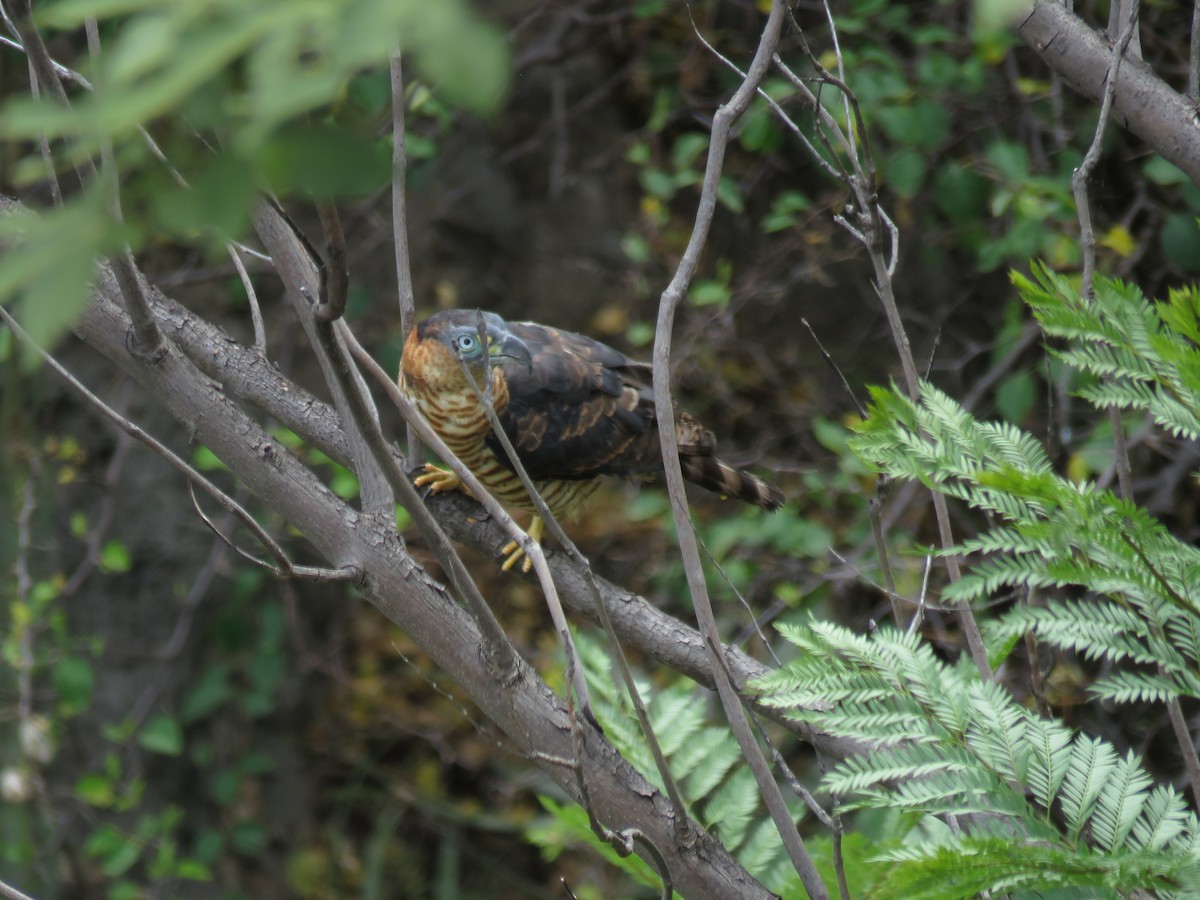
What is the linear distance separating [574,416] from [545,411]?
9 centimetres

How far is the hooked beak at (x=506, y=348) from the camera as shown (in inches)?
124

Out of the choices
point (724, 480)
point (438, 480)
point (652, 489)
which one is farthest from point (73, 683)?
point (652, 489)

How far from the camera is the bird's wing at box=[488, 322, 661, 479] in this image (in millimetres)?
3186

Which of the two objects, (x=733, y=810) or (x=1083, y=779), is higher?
(x=1083, y=779)

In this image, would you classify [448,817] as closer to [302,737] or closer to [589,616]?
[302,737]

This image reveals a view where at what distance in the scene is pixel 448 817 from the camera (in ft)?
18.7

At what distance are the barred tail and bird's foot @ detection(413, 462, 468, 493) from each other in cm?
76

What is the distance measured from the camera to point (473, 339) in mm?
3113

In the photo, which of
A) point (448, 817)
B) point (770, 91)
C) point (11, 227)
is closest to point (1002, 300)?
point (770, 91)

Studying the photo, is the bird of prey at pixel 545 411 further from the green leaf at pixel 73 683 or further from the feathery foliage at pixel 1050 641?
the feathery foliage at pixel 1050 641

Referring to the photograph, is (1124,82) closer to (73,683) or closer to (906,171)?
(906,171)

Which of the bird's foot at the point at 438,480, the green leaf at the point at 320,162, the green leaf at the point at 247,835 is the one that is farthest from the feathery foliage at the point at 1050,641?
the green leaf at the point at 247,835

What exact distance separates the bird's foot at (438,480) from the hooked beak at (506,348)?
40 centimetres

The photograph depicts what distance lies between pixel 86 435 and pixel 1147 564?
4609mm
